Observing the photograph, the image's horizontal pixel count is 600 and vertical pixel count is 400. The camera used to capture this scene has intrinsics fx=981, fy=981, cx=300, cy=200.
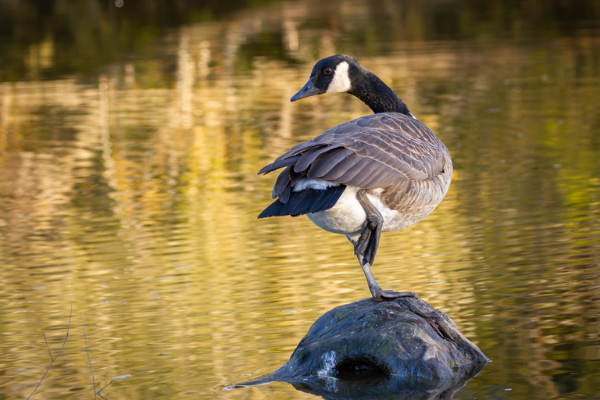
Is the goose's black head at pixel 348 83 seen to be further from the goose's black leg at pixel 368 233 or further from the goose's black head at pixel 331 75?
the goose's black leg at pixel 368 233

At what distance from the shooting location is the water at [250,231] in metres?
7.28

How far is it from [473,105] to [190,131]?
577cm

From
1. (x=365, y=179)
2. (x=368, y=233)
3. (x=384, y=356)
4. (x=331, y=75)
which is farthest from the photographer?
(x=331, y=75)

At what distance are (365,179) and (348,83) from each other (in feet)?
7.02

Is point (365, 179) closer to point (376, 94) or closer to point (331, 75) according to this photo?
point (331, 75)

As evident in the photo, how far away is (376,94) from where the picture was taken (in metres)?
8.29

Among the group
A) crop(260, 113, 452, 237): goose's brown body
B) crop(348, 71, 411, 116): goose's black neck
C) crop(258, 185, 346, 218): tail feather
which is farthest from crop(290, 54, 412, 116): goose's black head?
crop(258, 185, 346, 218): tail feather

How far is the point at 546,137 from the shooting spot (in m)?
16.1

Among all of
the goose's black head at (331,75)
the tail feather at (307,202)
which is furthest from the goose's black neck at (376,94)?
the tail feather at (307,202)

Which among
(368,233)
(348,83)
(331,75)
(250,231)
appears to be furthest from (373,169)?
(250,231)

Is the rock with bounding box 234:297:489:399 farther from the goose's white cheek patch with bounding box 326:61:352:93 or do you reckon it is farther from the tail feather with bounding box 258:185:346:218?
the goose's white cheek patch with bounding box 326:61:352:93

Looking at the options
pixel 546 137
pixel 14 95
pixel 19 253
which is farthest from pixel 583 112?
pixel 14 95

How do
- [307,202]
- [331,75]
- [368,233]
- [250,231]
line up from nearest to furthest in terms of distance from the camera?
[307,202] < [368,233] < [331,75] < [250,231]

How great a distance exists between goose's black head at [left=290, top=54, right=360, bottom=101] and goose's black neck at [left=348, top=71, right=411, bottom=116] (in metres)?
0.10
